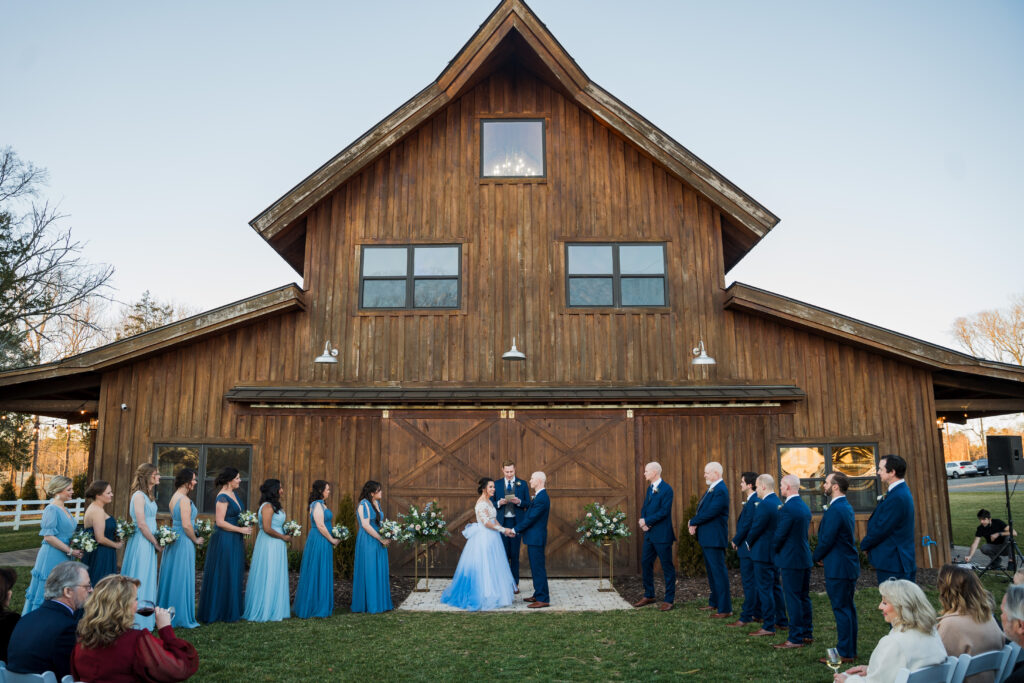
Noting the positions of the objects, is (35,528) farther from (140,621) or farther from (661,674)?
(661,674)

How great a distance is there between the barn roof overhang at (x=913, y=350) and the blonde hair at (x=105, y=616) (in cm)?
1113

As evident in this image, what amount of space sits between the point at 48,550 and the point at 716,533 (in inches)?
325

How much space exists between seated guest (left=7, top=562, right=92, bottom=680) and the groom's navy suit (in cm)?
662

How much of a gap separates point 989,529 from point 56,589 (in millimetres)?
14683

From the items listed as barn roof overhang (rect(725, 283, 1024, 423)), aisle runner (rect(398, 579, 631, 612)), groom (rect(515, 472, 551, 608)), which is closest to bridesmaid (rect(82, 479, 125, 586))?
aisle runner (rect(398, 579, 631, 612))

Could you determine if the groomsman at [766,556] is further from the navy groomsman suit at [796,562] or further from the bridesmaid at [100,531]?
the bridesmaid at [100,531]

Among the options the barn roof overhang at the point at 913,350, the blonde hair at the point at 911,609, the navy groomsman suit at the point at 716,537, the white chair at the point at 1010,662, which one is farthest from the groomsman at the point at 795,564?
the barn roof overhang at the point at 913,350

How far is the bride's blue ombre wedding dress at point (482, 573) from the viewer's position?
9.95m

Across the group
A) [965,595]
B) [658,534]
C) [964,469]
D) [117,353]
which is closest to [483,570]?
[658,534]

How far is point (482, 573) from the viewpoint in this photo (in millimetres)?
10047

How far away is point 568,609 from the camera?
9875 mm

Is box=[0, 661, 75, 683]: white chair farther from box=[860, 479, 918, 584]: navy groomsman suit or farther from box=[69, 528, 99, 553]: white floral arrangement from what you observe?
box=[860, 479, 918, 584]: navy groomsman suit

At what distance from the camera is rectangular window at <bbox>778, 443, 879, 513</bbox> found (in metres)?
13.0

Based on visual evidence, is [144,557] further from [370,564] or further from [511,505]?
[511,505]
